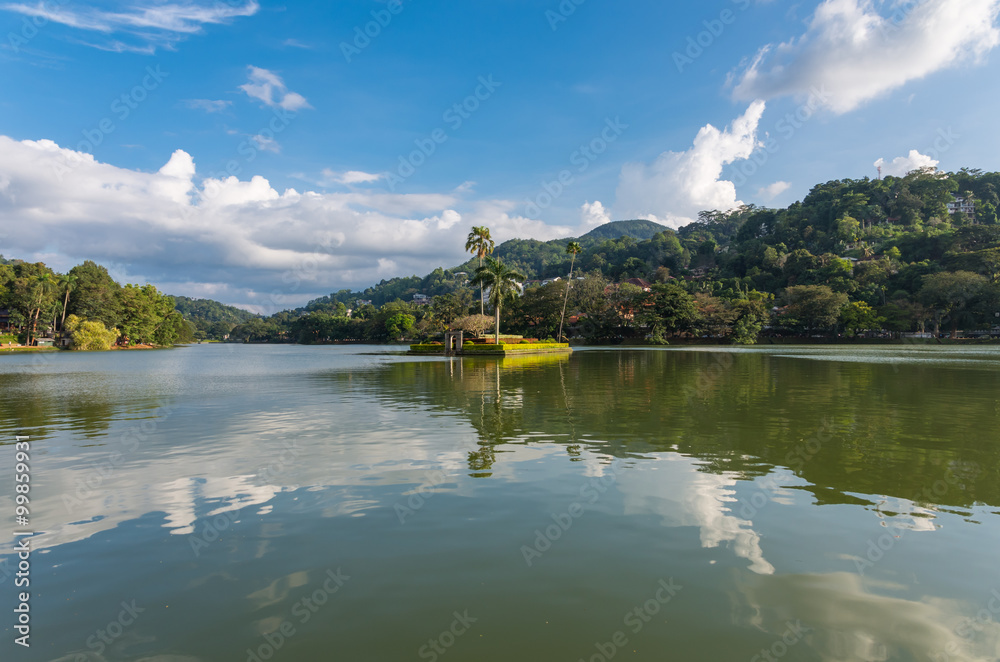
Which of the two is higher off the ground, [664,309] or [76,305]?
[76,305]

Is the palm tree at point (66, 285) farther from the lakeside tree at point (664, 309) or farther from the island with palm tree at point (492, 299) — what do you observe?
the lakeside tree at point (664, 309)

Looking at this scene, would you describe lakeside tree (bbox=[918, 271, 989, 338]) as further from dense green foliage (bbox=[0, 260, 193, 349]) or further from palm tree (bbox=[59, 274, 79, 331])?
palm tree (bbox=[59, 274, 79, 331])

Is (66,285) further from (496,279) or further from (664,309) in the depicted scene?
(664,309)

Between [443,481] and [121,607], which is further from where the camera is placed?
[443,481]

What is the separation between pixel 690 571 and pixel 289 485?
264 inches

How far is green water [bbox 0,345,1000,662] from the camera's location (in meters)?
4.37

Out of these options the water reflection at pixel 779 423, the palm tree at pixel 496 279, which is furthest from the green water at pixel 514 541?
the palm tree at pixel 496 279

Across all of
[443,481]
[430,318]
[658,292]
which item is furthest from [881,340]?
[443,481]

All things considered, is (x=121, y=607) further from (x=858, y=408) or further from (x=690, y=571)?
(x=858, y=408)

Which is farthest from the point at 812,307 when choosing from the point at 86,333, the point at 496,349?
the point at 86,333

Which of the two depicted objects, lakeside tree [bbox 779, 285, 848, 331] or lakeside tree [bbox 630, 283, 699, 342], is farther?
lakeside tree [bbox 630, 283, 699, 342]

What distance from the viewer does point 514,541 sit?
635 centimetres

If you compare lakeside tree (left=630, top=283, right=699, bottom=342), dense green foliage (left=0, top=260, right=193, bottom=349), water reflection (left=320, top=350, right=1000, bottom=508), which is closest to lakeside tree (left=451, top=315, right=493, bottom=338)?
lakeside tree (left=630, top=283, right=699, bottom=342)

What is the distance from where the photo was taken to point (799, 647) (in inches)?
164
